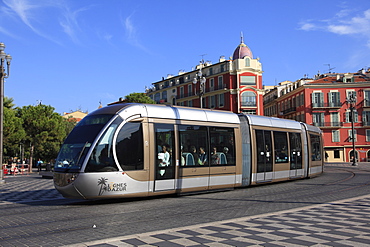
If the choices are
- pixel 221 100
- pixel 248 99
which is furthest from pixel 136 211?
pixel 221 100

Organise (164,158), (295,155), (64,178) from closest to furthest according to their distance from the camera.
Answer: (64,178) → (164,158) → (295,155)

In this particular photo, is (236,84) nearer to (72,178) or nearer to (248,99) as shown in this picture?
(248,99)

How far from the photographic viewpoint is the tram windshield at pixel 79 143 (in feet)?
34.8

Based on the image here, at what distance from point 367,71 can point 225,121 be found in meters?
62.8

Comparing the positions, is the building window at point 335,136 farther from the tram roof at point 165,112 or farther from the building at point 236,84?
the tram roof at point 165,112

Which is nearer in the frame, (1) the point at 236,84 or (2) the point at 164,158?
(2) the point at 164,158

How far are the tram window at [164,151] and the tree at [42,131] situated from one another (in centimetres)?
2896

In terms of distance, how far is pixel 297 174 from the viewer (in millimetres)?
18922

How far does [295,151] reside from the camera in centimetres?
1867

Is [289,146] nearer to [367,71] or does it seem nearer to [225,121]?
[225,121]

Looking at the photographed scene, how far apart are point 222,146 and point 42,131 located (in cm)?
3002

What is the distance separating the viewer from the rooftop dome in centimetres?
6003

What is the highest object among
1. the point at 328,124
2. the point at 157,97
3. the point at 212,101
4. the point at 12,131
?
the point at 157,97

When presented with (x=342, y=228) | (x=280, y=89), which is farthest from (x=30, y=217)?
(x=280, y=89)
